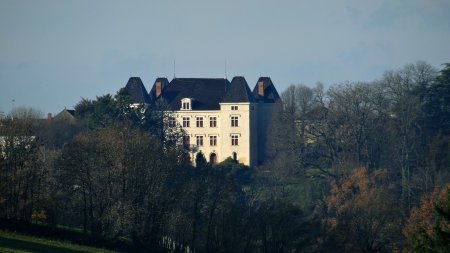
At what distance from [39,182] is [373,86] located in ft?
126

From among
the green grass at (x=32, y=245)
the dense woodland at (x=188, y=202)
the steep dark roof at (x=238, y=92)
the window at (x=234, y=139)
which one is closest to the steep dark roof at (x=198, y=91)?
the steep dark roof at (x=238, y=92)

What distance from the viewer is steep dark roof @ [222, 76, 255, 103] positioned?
327ft

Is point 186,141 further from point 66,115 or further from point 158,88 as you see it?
point 66,115

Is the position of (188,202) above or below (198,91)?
below

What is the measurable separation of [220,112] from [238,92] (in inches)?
84.3

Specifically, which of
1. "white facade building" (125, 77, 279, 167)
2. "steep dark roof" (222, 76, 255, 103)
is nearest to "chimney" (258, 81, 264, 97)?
"white facade building" (125, 77, 279, 167)

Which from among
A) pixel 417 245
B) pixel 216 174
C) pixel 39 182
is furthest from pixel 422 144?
pixel 417 245

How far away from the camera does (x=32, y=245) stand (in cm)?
4797

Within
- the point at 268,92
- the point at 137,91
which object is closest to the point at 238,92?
the point at 268,92

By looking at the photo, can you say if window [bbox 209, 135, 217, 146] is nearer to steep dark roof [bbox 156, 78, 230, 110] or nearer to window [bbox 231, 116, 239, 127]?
window [bbox 231, 116, 239, 127]

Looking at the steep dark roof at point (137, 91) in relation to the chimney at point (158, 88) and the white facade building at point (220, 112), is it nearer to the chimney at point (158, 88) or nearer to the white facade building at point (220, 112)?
the white facade building at point (220, 112)

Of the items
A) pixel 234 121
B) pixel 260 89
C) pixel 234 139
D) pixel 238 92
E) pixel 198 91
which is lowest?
pixel 234 139

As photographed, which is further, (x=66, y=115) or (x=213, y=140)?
(x=66, y=115)

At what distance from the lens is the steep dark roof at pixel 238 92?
99750mm
